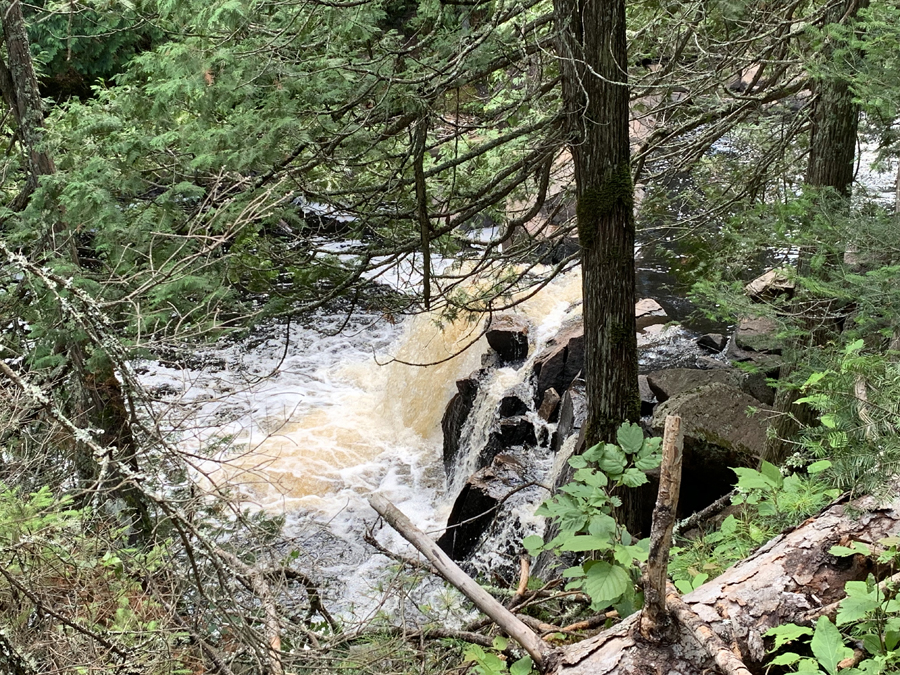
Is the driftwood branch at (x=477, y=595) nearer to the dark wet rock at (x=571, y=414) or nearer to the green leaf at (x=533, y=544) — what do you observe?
the green leaf at (x=533, y=544)

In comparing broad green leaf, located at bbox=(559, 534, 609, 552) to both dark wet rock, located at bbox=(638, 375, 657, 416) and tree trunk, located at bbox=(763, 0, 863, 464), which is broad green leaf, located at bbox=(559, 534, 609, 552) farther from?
dark wet rock, located at bbox=(638, 375, 657, 416)

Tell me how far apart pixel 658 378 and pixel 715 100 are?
131 inches

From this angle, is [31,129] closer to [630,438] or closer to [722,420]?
[630,438]

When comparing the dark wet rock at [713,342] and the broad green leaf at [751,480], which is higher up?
the broad green leaf at [751,480]

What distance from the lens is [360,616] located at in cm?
664

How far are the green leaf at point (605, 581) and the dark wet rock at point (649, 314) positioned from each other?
25.2ft

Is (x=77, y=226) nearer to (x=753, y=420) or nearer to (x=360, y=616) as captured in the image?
(x=360, y=616)

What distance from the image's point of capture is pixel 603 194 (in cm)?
464

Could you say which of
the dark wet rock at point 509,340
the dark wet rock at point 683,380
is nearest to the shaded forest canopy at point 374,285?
the dark wet rock at point 683,380

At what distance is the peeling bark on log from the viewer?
7.39 feet

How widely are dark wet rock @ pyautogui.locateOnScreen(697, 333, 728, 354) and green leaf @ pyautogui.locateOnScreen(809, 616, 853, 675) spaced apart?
25.6ft

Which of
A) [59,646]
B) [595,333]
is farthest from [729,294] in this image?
[59,646]

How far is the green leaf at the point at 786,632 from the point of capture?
2135 millimetres

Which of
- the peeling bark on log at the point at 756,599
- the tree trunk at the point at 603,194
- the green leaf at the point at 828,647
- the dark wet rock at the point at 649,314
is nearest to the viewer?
the green leaf at the point at 828,647
